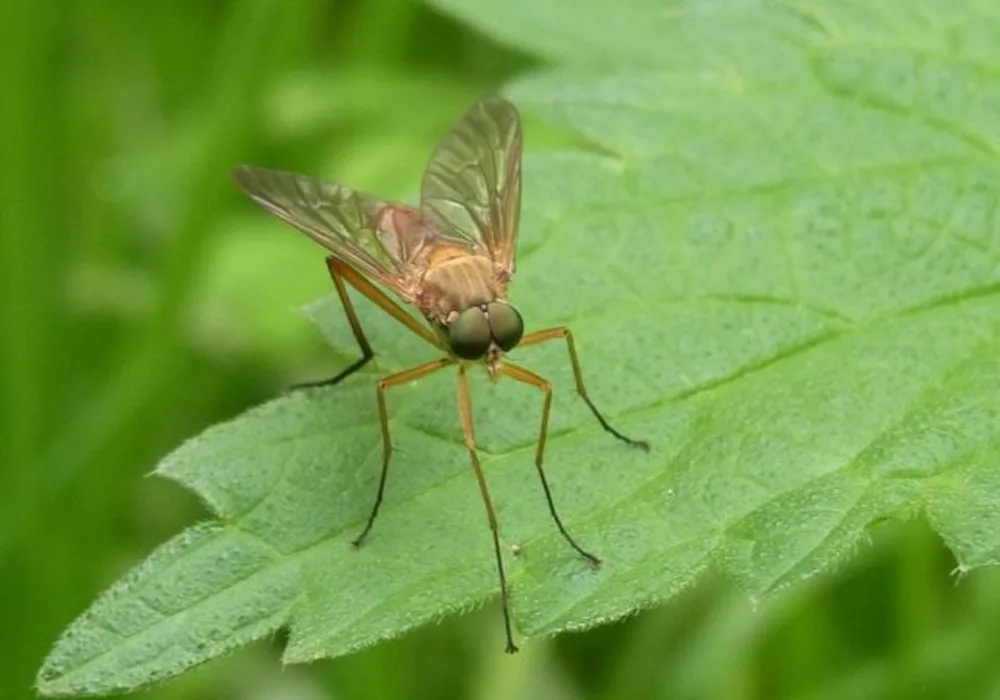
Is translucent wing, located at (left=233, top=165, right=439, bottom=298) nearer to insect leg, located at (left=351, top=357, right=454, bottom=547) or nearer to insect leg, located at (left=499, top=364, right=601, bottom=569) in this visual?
insect leg, located at (left=351, top=357, right=454, bottom=547)

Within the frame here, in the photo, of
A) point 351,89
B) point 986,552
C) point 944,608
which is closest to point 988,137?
point 986,552

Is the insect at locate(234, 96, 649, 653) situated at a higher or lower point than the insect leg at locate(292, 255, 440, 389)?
higher

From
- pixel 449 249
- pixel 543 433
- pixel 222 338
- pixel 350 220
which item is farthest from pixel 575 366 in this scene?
pixel 222 338

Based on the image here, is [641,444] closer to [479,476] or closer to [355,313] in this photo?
[479,476]

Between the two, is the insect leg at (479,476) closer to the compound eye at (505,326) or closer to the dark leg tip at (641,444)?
the compound eye at (505,326)

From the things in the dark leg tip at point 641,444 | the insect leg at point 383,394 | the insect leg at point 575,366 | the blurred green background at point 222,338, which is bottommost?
the blurred green background at point 222,338

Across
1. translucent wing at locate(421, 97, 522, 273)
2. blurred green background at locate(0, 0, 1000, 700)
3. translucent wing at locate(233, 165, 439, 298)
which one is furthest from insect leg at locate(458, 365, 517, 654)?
blurred green background at locate(0, 0, 1000, 700)

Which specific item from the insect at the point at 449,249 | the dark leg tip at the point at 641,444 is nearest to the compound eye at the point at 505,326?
the insect at the point at 449,249
